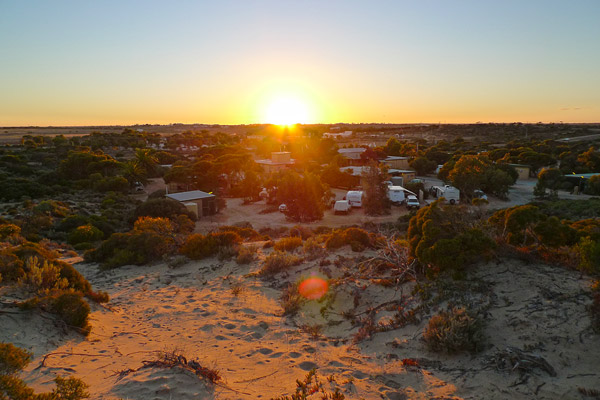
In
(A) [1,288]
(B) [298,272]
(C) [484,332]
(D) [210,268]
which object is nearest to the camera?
(C) [484,332]

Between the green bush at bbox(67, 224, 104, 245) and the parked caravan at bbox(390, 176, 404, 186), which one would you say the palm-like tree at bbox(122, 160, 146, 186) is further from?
the parked caravan at bbox(390, 176, 404, 186)

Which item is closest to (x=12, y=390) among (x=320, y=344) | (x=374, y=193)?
(x=320, y=344)

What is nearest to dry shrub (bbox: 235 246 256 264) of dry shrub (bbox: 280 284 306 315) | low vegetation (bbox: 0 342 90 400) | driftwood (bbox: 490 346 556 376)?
dry shrub (bbox: 280 284 306 315)

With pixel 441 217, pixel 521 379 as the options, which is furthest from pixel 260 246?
pixel 521 379

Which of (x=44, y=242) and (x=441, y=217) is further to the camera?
(x=44, y=242)

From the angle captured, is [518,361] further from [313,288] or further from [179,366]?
[179,366]

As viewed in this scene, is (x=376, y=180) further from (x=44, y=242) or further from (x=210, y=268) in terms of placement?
(x=44, y=242)

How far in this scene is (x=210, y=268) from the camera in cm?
1027

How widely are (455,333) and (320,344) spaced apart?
2122 millimetres

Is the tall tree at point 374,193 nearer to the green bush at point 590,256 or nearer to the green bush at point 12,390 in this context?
the green bush at point 590,256

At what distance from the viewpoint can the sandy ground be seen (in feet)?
15.0

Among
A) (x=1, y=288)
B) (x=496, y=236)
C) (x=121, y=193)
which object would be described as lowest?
(x=121, y=193)

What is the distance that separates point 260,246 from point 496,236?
7.03 metres

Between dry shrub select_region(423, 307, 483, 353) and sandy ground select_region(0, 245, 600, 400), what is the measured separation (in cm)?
14
